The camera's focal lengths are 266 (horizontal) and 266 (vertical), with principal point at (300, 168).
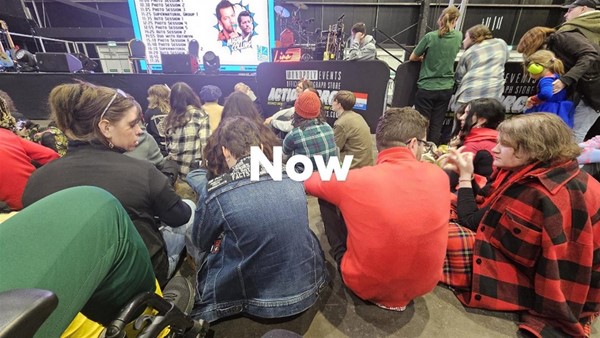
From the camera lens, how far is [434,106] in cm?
325

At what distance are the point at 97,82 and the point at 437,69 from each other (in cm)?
547

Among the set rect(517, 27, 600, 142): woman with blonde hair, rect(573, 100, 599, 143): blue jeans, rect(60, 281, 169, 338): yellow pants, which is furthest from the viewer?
rect(573, 100, 599, 143): blue jeans

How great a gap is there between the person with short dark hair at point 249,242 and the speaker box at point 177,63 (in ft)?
14.2

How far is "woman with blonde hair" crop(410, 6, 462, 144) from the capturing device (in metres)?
2.88

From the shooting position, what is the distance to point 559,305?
3.53 ft

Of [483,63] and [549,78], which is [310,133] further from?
[483,63]

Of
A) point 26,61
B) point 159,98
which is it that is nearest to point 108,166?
point 159,98

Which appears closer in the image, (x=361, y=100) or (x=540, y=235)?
(x=540, y=235)

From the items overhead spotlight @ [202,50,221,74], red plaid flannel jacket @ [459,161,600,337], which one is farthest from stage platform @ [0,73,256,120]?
red plaid flannel jacket @ [459,161,600,337]

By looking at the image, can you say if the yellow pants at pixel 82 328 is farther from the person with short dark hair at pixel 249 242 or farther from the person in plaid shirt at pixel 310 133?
the person in plaid shirt at pixel 310 133

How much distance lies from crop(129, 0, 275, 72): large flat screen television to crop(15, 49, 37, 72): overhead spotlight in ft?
6.17

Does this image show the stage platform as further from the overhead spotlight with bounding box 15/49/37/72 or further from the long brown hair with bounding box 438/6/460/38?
the long brown hair with bounding box 438/6/460/38

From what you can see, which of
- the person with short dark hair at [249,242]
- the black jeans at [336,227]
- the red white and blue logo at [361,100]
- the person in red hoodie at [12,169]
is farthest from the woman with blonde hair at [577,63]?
the person in red hoodie at [12,169]

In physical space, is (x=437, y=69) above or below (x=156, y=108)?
above
